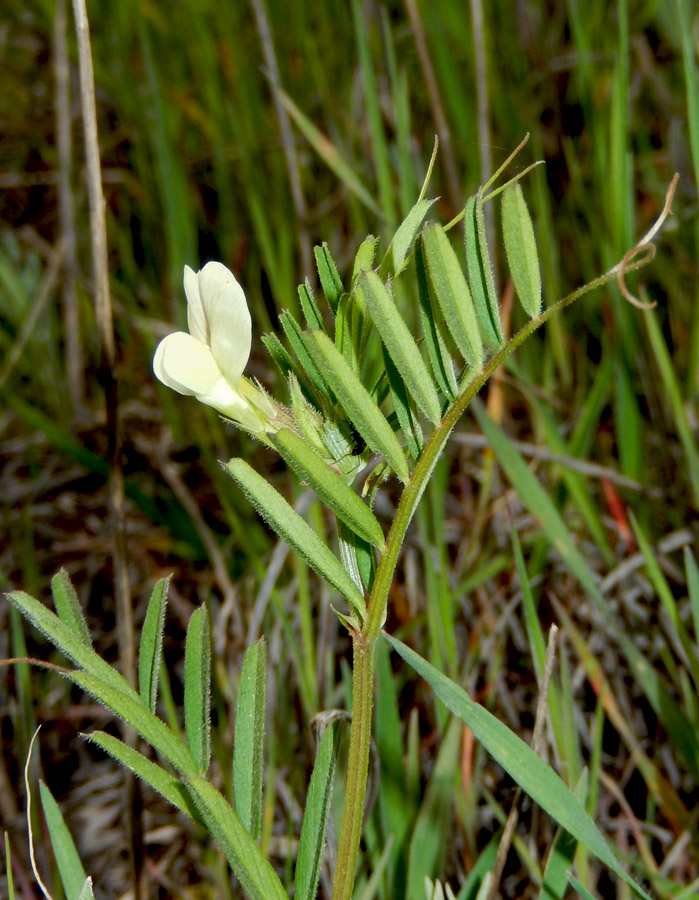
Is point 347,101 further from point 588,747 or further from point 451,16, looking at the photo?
point 588,747

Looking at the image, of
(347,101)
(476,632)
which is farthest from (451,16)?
(476,632)

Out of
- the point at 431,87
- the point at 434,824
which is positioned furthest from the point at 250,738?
the point at 431,87

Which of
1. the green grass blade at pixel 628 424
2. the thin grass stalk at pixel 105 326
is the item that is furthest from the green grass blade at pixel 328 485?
the green grass blade at pixel 628 424

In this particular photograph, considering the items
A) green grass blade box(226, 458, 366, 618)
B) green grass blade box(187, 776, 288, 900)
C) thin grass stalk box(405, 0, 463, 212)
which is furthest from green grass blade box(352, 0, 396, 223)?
green grass blade box(187, 776, 288, 900)

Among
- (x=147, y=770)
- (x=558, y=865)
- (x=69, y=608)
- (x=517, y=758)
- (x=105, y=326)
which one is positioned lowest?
(x=558, y=865)

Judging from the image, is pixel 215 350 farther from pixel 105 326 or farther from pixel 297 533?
pixel 105 326

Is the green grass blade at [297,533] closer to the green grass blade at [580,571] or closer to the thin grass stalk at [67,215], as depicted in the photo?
the green grass blade at [580,571]

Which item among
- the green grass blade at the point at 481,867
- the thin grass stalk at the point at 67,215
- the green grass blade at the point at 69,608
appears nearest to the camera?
the green grass blade at the point at 69,608

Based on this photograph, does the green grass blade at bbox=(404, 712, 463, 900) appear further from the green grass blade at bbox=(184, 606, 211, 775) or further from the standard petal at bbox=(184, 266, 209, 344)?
the standard petal at bbox=(184, 266, 209, 344)
